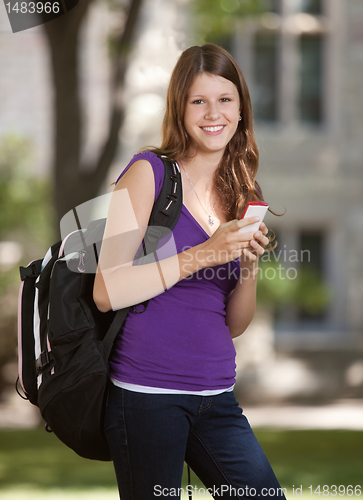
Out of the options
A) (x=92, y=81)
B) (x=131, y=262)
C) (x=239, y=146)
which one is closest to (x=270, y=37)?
(x=92, y=81)

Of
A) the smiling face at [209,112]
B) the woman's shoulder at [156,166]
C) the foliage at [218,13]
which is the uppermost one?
the foliage at [218,13]

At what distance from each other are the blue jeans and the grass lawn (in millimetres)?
2614

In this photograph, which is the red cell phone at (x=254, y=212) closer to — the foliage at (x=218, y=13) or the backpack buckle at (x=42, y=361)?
the backpack buckle at (x=42, y=361)

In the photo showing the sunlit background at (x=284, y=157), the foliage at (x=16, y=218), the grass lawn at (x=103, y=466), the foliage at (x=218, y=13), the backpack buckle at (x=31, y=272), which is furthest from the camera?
the sunlit background at (x=284, y=157)

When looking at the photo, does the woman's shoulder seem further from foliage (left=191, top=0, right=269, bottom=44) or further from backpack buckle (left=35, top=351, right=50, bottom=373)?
foliage (left=191, top=0, right=269, bottom=44)

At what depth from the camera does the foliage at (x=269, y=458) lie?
15.8 ft

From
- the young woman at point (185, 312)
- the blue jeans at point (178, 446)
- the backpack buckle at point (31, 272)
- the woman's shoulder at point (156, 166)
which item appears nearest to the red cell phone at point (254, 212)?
the young woman at point (185, 312)

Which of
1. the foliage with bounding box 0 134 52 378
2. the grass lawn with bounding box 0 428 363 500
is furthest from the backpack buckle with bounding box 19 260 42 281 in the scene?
the foliage with bounding box 0 134 52 378

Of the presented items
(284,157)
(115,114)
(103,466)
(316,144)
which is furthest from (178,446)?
(316,144)

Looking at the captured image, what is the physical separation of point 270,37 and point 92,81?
301cm

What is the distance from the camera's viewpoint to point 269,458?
17.8ft

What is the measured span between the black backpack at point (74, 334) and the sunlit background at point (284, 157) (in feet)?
22.5

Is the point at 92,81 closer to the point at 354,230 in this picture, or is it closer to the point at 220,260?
the point at 354,230

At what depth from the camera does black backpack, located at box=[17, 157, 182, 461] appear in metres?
1.85
